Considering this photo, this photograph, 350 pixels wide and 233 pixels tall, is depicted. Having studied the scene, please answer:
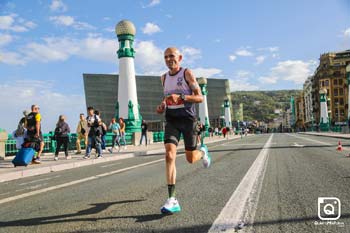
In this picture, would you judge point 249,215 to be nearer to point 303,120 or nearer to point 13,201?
point 13,201

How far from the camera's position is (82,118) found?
16.0 metres

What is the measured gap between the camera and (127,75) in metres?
29.3

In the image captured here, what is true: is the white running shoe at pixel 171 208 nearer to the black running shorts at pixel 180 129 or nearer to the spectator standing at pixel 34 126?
the black running shorts at pixel 180 129

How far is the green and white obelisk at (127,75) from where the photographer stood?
29156 mm

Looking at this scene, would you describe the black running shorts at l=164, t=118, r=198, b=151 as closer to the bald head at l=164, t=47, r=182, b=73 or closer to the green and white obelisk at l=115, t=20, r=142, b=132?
the bald head at l=164, t=47, r=182, b=73

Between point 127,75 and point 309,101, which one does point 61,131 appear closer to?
point 127,75

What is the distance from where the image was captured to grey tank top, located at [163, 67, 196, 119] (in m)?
4.32

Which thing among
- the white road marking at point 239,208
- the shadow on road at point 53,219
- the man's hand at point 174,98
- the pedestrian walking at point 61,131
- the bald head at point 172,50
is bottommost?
the shadow on road at point 53,219

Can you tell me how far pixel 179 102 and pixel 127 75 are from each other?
83.7ft

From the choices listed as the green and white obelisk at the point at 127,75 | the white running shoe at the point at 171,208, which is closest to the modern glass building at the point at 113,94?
the green and white obelisk at the point at 127,75

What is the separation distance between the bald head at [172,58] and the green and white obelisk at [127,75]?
24.8 metres

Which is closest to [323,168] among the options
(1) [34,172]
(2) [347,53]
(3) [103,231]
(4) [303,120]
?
(3) [103,231]

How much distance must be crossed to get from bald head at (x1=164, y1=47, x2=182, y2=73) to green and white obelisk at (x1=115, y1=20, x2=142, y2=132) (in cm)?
2479

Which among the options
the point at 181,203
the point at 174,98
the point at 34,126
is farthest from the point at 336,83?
the point at 174,98
